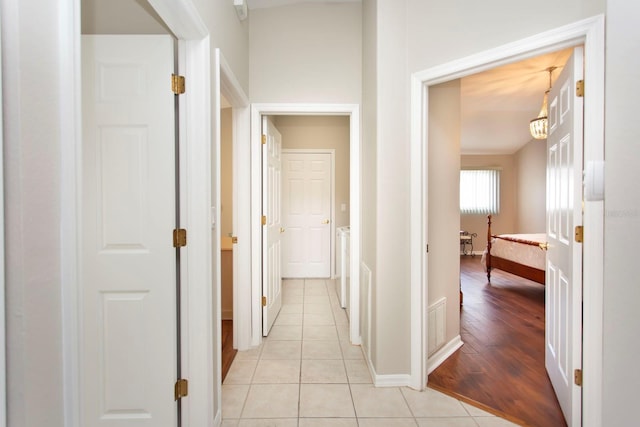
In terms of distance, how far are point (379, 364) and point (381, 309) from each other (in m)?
0.37

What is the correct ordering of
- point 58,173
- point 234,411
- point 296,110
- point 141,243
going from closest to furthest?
point 58,173
point 141,243
point 234,411
point 296,110

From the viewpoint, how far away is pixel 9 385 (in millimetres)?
612

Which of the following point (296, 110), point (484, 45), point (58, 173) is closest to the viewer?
point (58, 173)

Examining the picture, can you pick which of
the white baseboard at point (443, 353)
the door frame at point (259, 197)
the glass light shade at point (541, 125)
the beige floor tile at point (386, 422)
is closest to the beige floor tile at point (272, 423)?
the beige floor tile at point (386, 422)

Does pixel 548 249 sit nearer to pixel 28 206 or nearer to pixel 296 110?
pixel 296 110

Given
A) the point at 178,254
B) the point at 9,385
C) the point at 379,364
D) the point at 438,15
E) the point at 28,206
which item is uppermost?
the point at 438,15

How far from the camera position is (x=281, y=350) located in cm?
271

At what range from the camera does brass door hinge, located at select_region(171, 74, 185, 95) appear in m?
1.54

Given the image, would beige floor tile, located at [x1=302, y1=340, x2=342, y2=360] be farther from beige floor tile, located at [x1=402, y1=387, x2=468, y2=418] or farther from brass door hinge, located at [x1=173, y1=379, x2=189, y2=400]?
brass door hinge, located at [x1=173, y1=379, x2=189, y2=400]

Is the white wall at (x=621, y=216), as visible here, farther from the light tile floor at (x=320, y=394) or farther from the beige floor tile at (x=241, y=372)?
the beige floor tile at (x=241, y=372)

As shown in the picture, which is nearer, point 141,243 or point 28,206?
point 28,206

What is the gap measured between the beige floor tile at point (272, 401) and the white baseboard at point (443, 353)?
3.27 feet

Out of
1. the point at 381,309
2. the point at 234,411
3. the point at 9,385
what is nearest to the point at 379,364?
the point at 381,309

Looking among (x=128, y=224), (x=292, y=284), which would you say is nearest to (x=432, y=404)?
(x=128, y=224)
